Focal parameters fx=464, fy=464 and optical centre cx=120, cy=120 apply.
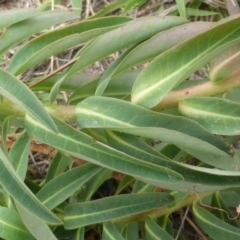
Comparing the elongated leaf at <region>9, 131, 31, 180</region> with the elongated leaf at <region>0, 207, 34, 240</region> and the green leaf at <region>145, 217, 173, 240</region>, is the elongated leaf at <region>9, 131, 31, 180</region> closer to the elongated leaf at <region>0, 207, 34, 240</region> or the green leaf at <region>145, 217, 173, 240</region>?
the elongated leaf at <region>0, 207, 34, 240</region>

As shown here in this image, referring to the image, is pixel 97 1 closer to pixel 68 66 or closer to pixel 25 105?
pixel 68 66

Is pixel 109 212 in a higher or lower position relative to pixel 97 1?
lower

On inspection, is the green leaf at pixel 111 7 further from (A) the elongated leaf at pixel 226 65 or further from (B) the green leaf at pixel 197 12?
(A) the elongated leaf at pixel 226 65

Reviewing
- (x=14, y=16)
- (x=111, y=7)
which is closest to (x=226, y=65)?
(x=14, y=16)

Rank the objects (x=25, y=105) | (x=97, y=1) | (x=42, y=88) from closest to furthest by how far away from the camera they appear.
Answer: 1. (x=25, y=105)
2. (x=42, y=88)
3. (x=97, y=1)

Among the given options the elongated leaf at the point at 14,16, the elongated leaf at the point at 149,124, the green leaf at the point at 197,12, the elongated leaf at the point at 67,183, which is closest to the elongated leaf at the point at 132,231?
the elongated leaf at the point at 67,183

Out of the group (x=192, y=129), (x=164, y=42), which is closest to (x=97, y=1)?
(x=164, y=42)
